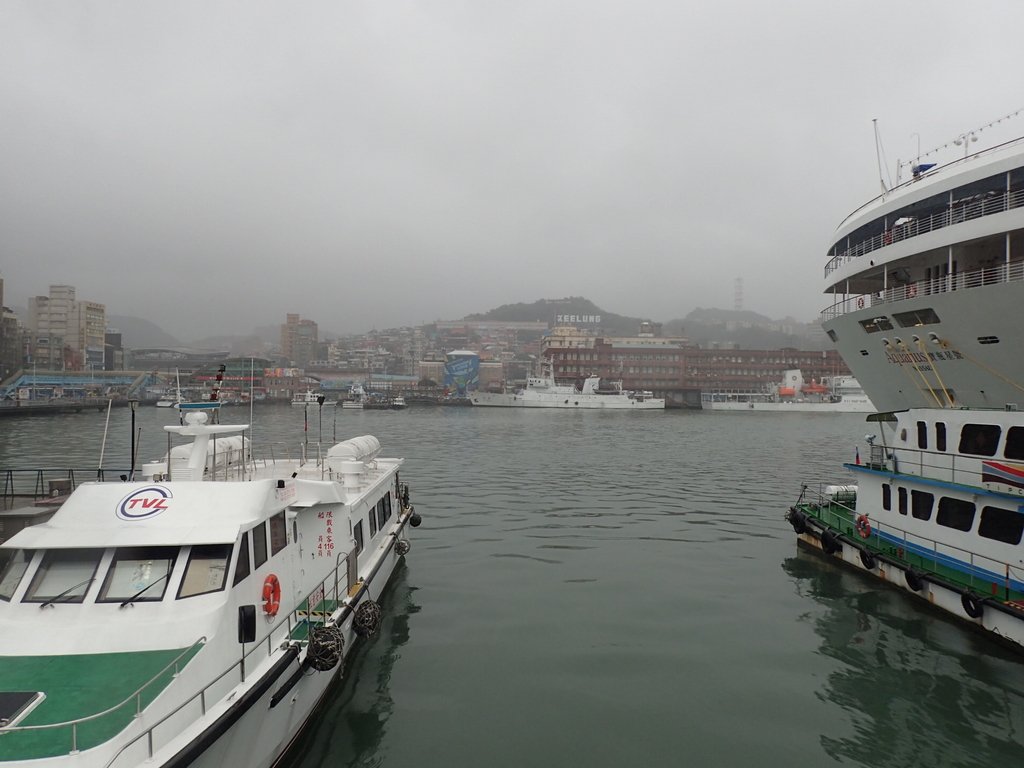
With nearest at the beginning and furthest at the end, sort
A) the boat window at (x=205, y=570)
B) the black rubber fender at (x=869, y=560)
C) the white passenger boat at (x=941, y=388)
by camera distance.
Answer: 1. the boat window at (x=205, y=570)
2. the white passenger boat at (x=941, y=388)
3. the black rubber fender at (x=869, y=560)

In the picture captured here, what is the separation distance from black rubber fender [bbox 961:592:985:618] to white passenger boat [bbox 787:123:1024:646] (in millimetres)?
27

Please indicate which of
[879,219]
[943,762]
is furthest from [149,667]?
[879,219]

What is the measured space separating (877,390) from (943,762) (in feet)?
68.5

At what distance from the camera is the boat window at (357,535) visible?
1284cm

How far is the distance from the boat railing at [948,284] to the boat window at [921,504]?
8299 millimetres

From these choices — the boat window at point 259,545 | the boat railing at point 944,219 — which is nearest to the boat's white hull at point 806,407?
the boat railing at point 944,219

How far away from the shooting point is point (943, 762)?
855cm

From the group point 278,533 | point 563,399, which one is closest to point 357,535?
point 278,533

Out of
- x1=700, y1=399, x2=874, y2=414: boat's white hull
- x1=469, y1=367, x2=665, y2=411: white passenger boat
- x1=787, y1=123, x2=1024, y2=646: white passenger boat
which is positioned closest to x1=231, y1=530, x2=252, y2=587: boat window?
x1=787, y1=123, x2=1024, y2=646: white passenger boat

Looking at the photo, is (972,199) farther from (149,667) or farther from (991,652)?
(149,667)

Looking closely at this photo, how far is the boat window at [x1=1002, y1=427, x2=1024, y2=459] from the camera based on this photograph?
1333 cm

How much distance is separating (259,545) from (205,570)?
3.17 feet

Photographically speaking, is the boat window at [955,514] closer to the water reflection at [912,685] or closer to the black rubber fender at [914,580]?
the black rubber fender at [914,580]

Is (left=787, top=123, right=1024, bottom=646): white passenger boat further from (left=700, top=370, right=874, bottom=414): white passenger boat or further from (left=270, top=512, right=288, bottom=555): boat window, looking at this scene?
(left=700, top=370, right=874, bottom=414): white passenger boat
